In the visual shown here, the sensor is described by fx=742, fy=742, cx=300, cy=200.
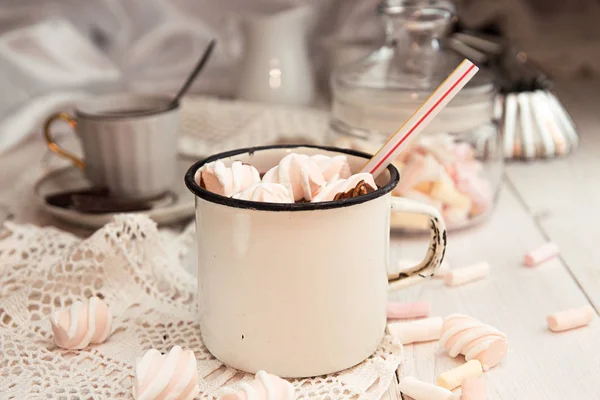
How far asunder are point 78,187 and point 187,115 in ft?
0.92

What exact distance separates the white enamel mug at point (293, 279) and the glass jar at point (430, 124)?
248mm

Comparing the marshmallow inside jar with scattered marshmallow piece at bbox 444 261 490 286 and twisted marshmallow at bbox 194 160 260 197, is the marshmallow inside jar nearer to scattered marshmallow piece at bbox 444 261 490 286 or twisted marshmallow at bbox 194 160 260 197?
twisted marshmallow at bbox 194 160 260 197

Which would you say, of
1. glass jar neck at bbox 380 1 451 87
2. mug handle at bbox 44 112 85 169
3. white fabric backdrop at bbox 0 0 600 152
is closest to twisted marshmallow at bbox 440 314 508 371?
glass jar neck at bbox 380 1 451 87

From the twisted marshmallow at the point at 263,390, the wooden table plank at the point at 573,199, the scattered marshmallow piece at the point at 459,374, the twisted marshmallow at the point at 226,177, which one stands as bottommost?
the wooden table plank at the point at 573,199

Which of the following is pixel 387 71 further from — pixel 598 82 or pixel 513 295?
pixel 598 82

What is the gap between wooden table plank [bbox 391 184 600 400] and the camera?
0.56 metres

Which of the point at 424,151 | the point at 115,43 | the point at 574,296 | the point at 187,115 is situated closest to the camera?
the point at 574,296

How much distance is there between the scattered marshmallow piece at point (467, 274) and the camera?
718 millimetres

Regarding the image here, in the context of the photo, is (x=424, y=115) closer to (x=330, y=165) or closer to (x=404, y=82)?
(x=330, y=165)

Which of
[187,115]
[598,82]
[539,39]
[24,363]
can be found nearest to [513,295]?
[24,363]

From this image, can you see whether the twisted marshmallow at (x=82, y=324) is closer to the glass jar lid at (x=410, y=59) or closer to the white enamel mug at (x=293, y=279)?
the white enamel mug at (x=293, y=279)

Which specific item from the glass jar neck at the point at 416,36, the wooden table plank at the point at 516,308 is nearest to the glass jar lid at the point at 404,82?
the glass jar neck at the point at 416,36

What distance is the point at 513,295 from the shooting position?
2.30ft

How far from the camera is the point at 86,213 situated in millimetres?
805
